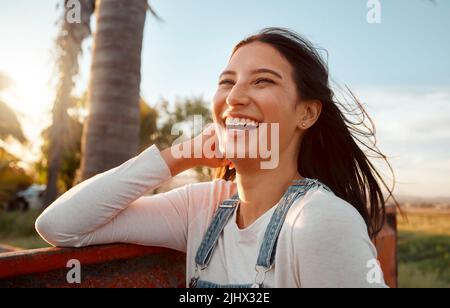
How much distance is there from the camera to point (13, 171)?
70.6 feet

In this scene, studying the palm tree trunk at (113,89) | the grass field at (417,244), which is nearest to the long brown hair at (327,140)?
the palm tree trunk at (113,89)

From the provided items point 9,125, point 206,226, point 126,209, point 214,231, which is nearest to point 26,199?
point 9,125

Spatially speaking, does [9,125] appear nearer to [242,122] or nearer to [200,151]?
[200,151]

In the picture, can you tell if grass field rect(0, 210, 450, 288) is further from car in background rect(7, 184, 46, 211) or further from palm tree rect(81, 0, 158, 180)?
car in background rect(7, 184, 46, 211)

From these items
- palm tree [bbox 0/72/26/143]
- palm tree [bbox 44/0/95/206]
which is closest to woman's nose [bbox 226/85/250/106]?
palm tree [bbox 44/0/95/206]

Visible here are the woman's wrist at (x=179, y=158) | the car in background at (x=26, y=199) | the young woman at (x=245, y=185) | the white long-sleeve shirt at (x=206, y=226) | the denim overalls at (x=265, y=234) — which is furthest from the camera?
the car in background at (x=26, y=199)

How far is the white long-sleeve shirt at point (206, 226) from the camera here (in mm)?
1408

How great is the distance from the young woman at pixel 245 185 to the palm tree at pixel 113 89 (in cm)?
194

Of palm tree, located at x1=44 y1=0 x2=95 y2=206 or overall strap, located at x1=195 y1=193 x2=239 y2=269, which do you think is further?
palm tree, located at x1=44 y1=0 x2=95 y2=206

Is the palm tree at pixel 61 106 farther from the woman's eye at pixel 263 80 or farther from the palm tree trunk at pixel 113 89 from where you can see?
the woman's eye at pixel 263 80

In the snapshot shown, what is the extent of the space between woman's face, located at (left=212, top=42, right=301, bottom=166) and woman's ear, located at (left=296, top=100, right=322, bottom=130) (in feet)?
0.06

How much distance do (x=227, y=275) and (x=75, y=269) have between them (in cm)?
69

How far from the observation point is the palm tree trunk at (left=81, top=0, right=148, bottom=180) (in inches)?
156
